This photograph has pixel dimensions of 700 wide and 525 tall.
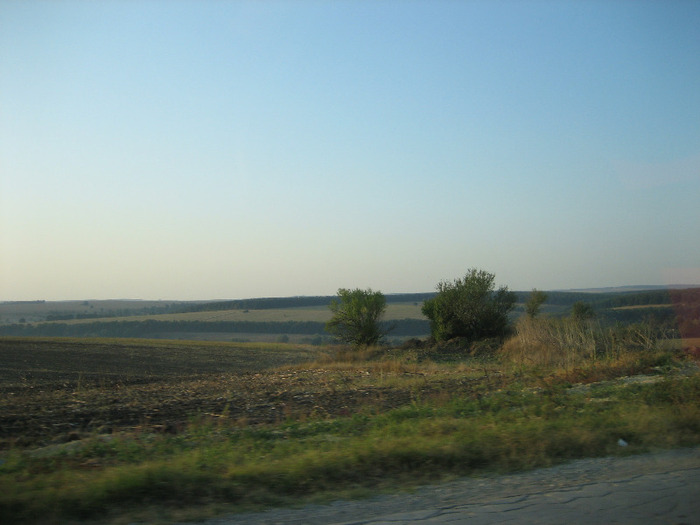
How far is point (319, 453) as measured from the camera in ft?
25.6

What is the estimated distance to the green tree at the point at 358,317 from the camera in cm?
4650

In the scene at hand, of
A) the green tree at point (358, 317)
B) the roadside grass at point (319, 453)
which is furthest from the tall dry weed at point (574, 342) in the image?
the green tree at point (358, 317)

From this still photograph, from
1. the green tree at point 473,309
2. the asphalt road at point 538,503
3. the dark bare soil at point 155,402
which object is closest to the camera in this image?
the asphalt road at point 538,503

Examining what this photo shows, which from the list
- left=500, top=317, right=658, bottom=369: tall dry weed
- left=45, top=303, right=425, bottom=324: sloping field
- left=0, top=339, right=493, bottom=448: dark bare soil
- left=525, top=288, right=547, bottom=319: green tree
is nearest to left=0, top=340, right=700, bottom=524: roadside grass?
left=0, top=339, right=493, bottom=448: dark bare soil

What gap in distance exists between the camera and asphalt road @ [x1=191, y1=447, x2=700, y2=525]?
5.49m

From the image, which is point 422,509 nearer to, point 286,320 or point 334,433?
point 334,433

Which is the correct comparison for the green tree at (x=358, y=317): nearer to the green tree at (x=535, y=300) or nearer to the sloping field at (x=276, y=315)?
the green tree at (x=535, y=300)

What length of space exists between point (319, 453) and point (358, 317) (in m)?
38.9

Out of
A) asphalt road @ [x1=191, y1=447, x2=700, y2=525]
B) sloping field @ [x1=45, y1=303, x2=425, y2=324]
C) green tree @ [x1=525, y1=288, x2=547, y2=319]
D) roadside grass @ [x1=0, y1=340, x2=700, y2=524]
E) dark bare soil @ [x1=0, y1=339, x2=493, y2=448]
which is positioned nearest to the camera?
asphalt road @ [x1=191, y1=447, x2=700, y2=525]

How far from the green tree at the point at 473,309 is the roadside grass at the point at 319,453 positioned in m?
31.3

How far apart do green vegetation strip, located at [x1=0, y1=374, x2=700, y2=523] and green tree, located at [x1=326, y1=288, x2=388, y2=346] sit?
34337 mm

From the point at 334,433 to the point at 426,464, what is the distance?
9.79ft

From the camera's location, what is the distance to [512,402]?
41.5ft

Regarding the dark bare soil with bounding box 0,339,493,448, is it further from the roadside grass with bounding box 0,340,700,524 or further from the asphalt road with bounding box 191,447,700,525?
the asphalt road with bounding box 191,447,700,525
